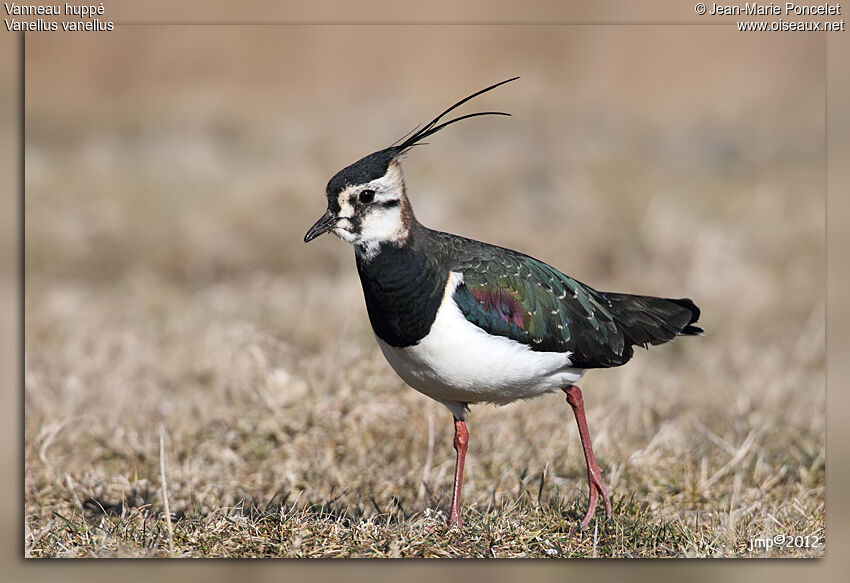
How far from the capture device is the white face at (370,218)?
4.09 metres

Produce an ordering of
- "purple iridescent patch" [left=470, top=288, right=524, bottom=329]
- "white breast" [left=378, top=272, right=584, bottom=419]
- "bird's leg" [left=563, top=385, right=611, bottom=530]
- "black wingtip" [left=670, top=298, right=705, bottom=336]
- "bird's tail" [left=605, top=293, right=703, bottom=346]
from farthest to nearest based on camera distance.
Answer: "black wingtip" [left=670, top=298, right=705, bottom=336], "bird's tail" [left=605, top=293, right=703, bottom=346], "bird's leg" [left=563, top=385, right=611, bottom=530], "purple iridescent patch" [left=470, top=288, right=524, bottom=329], "white breast" [left=378, top=272, right=584, bottom=419]

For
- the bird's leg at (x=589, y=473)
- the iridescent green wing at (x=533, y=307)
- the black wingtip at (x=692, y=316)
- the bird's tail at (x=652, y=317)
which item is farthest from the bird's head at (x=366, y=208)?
the black wingtip at (x=692, y=316)

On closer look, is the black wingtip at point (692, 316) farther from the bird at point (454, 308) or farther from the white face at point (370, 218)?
the white face at point (370, 218)

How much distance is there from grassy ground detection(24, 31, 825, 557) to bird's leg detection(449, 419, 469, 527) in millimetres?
88

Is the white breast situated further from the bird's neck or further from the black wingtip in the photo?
the black wingtip

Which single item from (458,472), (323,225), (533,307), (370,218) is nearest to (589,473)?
(458,472)

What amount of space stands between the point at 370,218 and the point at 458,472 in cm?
113

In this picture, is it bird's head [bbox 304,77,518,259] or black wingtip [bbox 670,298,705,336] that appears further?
black wingtip [bbox 670,298,705,336]

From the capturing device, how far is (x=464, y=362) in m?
4.04

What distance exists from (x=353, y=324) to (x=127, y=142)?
372 cm

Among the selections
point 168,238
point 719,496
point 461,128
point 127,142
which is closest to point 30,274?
point 168,238

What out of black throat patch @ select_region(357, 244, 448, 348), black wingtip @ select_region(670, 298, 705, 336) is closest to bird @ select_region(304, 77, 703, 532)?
black throat patch @ select_region(357, 244, 448, 348)

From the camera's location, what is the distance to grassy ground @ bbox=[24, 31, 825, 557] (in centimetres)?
452

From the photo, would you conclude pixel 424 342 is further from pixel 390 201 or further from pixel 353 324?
pixel 353 324
